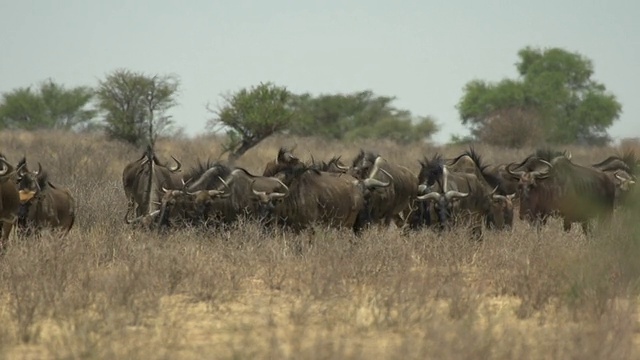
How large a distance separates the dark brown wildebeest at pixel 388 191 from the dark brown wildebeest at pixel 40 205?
12.7 ft

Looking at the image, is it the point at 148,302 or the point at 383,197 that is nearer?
the point at 148,302

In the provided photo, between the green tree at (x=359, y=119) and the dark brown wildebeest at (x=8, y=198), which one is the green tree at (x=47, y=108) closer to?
the green tree at (x=359, y=119)

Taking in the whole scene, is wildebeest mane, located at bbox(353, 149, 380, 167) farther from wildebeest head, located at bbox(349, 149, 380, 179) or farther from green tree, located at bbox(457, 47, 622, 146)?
green tree, located at bbox(457, 47, 622, 146)

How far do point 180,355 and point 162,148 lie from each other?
2837 cm

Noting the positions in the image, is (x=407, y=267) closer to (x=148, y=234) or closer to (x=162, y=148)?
(x=148, y=234)

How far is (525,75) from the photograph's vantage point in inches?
2441

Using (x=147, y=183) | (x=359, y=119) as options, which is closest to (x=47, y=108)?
(x=359, y=119)

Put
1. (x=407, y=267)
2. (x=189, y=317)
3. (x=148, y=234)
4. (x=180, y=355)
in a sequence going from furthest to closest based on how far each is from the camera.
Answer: (x=148, y=234) < (x=407, y=267) < (x=189, y=317) < (x=180, y=355)

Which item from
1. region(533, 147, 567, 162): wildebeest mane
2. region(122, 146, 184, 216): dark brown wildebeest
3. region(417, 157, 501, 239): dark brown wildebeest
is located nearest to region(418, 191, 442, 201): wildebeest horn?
region(417, 157, 501, 239): dark brown wildebeest

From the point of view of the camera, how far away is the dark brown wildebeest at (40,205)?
13656 mm

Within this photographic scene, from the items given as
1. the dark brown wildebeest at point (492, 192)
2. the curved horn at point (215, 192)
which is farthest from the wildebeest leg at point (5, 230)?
the dark brown wildebeest at point (492, 192)

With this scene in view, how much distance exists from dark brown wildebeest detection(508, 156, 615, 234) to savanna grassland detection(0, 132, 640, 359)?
2.39m

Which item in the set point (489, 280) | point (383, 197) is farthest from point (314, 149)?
point (489, 280)

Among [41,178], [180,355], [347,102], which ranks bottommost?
[180,355]
